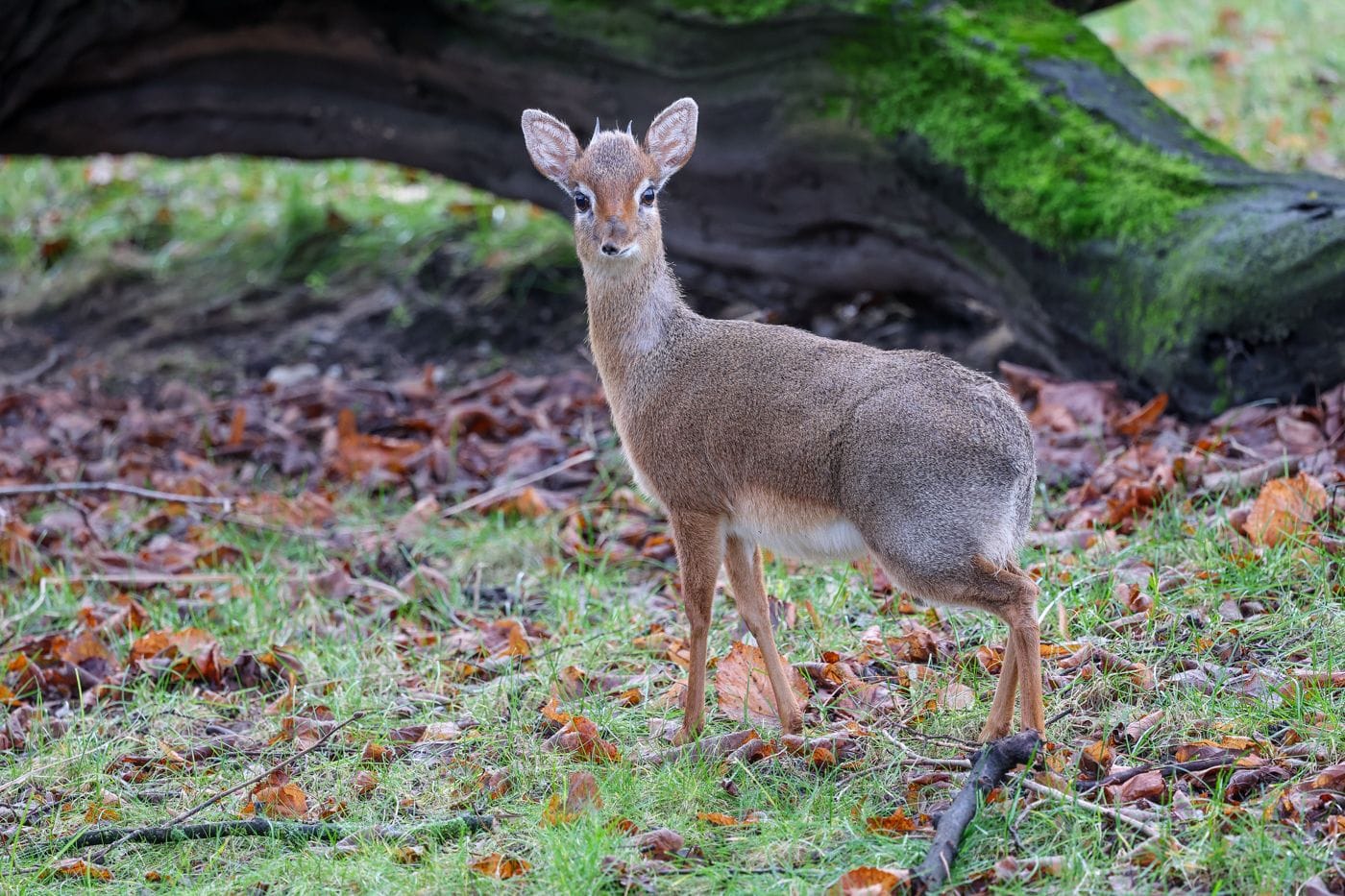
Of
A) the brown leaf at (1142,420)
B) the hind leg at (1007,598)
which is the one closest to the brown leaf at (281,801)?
the hind leg at (1007,598)

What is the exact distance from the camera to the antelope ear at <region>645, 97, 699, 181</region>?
14.7 feet

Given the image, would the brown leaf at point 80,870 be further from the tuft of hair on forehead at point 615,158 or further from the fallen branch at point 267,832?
the tuft of hair on forehead at point 615,158

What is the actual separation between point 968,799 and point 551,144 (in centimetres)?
237

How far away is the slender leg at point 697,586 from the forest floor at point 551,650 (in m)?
0.12

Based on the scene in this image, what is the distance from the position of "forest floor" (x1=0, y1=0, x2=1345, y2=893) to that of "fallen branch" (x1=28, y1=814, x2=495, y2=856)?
0.06 ft

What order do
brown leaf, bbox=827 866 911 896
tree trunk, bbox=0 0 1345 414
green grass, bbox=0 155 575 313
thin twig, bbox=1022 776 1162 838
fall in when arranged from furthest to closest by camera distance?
green grass, bbox=0 155 575 313 < tree trunk, bbox=0 0 1345 414 < thin twig, bbox=1022 776 1162 838 < brown leaf, bbox=827 866 911 896

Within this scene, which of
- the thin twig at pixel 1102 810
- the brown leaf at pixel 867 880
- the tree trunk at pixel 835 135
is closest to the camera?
the brown leaf at pixel 867 880

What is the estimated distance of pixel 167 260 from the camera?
998 cm

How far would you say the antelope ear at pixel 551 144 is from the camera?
4492 millimetres

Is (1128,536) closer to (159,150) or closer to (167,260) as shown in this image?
(159,150)

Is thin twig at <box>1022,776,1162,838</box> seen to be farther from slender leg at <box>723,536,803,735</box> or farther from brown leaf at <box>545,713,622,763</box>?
brown leaf at <box>545,713,622,763</box>

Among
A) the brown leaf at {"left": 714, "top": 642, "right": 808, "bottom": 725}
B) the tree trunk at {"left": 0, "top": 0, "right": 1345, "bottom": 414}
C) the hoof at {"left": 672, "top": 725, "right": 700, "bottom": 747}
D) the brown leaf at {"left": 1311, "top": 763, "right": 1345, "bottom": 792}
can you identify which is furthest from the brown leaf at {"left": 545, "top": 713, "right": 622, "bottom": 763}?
the tree trunk at {"left": 0, "top": 0, "right": 1345, "bottom": 414}

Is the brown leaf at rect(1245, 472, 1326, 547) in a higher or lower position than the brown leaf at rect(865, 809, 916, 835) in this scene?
higher

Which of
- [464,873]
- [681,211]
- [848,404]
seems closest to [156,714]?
[464,873]
